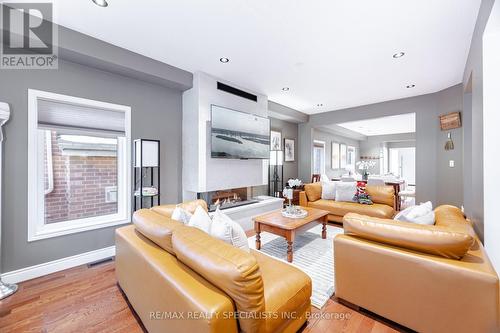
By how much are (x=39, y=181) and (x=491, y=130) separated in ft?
14.4

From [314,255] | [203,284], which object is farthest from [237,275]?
[314,255]

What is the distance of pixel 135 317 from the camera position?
1748 mm

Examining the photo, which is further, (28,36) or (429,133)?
(429,133)

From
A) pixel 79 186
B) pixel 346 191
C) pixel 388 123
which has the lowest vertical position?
pixel 346 191

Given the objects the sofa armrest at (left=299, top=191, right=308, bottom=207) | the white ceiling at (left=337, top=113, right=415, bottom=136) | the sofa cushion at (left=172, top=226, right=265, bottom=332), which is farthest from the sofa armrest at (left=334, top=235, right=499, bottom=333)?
the white ceiling at (left=337, top=113, right=415, bottom=136)

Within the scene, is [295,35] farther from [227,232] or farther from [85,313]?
[85,313]

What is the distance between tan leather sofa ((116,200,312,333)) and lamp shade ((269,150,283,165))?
3.84m

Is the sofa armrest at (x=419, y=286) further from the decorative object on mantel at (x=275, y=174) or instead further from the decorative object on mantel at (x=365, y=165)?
the decorative object on mantel at (x=365, y=165)

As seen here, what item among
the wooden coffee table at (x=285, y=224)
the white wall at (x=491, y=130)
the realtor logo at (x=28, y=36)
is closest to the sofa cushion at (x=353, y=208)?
the wooden coffee table at (x=285, y=224)

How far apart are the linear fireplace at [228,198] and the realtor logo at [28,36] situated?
8.27 ft

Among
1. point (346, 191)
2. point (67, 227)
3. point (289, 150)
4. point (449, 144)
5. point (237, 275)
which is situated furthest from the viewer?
point (289, 150)

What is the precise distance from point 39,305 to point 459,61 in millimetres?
5660

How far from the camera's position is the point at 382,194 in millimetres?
4164

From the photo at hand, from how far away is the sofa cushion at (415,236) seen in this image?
4.45 feet
